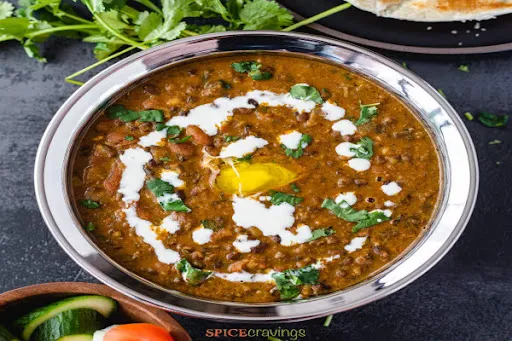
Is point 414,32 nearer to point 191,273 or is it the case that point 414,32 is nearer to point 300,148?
point 300,148

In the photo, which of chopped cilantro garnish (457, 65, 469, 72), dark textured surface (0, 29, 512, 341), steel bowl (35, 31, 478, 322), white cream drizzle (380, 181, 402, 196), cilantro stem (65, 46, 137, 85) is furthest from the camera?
chopped cilantro garnish (457, 65, 469, 72)

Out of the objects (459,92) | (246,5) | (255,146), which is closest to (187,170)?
(255,146)

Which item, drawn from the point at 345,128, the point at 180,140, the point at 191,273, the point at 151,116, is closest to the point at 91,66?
the point at 151,116

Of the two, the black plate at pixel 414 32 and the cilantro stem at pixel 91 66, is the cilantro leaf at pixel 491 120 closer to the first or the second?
the black plate at pixel 414 32

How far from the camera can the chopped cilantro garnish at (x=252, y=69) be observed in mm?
3615

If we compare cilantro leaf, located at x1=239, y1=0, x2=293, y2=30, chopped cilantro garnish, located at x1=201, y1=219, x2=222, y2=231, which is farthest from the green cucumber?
cilantro leaf, located at x1=239, y1=0, x2=293, y2=30

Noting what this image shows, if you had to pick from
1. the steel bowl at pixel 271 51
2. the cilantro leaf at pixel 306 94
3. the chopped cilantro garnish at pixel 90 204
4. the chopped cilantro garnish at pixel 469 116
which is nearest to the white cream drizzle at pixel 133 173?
the chopped cilantro garnish at pixel 90 204

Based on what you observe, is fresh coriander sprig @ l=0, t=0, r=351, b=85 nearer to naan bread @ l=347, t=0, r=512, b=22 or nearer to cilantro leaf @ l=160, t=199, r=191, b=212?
naan bread @ l=347, t=0, r=512, b=22

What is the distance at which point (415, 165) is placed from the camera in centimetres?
356

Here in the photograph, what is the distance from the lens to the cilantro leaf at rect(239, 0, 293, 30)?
3.66 metres

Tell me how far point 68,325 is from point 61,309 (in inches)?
3.5

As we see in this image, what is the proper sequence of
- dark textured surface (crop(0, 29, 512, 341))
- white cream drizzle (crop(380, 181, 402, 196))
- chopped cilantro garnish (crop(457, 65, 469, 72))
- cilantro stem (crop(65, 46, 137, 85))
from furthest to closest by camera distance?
chopped cilantro garnish (crop(457, 65, 469, 72)) → cilantro stem (crop(65, 46, 137, 85)) → dark textured surface (crop(0, 29, 512, 341)) → white cream drizzle (crop(380, 181, 402, 196))

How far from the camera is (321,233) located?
11.3ft

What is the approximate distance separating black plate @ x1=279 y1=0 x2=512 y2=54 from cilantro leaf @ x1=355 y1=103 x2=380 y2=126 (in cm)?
44
